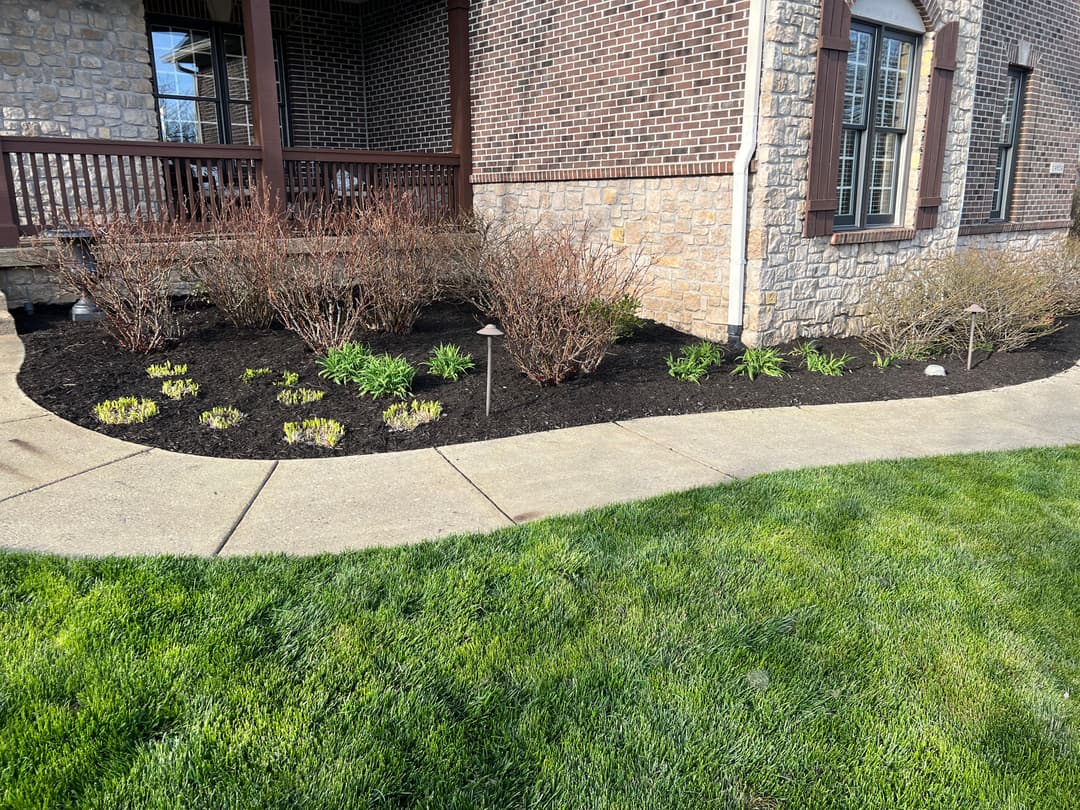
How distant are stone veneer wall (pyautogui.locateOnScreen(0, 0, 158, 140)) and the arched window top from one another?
852 cm

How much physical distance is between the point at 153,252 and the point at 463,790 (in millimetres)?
5614

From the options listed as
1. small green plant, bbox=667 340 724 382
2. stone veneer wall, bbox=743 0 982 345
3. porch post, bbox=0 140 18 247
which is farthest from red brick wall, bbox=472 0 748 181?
porch post, bbox=0 140 18 247

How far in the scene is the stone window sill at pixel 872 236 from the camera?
26.3ft

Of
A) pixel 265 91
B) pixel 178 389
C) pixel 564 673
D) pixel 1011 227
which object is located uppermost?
pixel 265 91

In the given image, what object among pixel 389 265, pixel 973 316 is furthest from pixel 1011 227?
pixel 389 265

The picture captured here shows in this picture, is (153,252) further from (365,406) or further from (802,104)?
(802,104)

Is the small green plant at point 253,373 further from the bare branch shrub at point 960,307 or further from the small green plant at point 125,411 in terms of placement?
the bare branch shrub at point 960,307

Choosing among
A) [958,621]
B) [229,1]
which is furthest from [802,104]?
[229,1]

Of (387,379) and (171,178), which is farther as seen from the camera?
(171,178)

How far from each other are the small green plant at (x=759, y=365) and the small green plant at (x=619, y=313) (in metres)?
1.07

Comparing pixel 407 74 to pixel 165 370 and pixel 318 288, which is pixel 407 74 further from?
pixel 165 370

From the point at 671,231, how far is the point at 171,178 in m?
6.15

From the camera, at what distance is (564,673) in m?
2.62

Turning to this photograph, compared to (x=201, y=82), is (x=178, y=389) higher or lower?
lower
